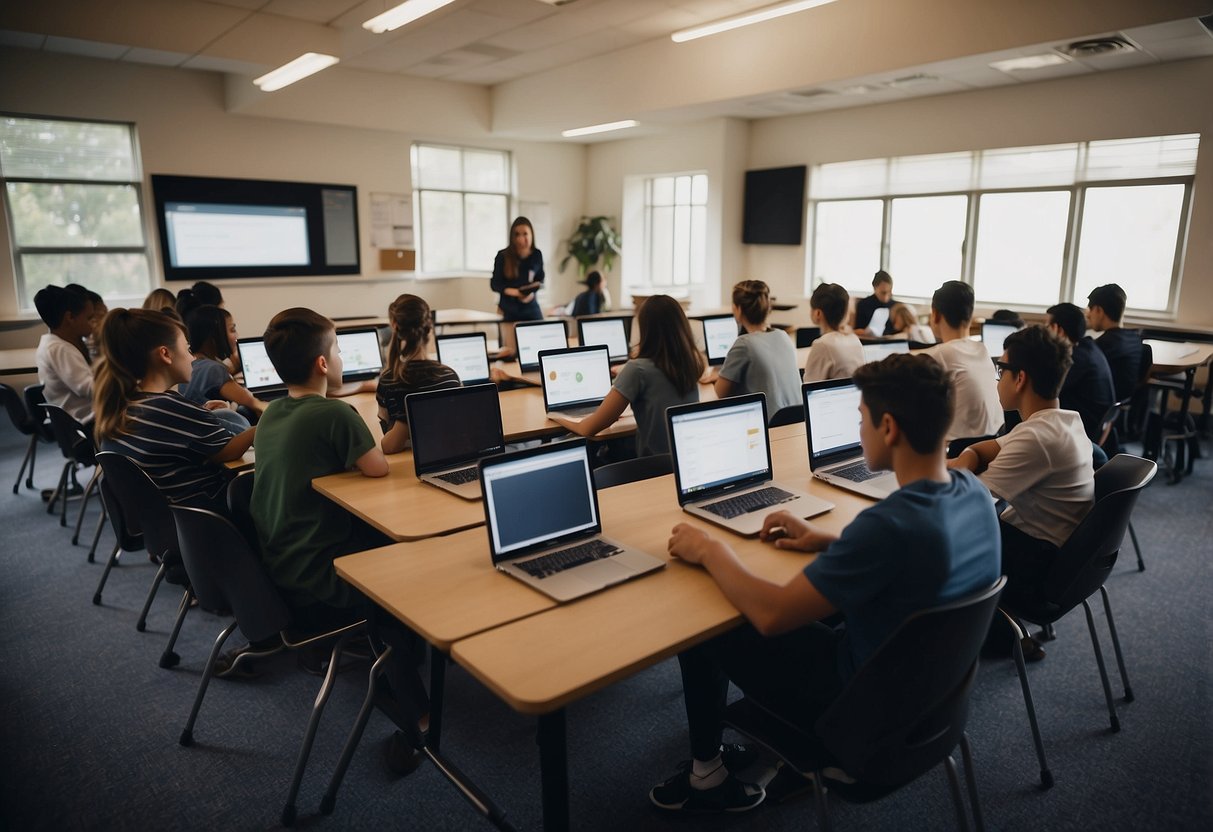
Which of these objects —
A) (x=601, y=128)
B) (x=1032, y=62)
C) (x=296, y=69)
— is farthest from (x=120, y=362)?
(x=601, y=128)

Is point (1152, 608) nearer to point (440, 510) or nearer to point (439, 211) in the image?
point (440, 510)

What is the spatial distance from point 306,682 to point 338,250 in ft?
24.2

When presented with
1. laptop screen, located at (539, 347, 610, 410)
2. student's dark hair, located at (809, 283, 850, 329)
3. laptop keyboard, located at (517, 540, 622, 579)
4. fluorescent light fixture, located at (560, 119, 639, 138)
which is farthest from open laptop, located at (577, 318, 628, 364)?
fluorescent light fixture, located at (560, 119, 639, 138)

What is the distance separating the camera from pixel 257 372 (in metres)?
4.46

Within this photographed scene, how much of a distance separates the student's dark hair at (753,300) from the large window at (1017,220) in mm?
5193

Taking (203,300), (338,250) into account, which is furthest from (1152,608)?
(338,250)

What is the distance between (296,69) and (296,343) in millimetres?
5168

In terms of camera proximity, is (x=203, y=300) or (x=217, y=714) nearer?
(x=217, y=714)

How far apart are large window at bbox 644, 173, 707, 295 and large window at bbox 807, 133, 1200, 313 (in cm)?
182

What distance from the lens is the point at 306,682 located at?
2779mm

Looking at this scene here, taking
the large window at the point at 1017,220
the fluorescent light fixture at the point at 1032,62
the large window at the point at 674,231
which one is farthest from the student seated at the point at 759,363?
the large window at the point at 674,231

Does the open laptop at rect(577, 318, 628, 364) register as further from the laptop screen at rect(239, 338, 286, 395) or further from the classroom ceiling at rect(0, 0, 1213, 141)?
the classroom ceiling at rect(0, 0, 1213, 141)

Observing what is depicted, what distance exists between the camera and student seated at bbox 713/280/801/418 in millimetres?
3590

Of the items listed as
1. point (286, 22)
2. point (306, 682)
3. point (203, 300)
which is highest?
point (286, 22)
